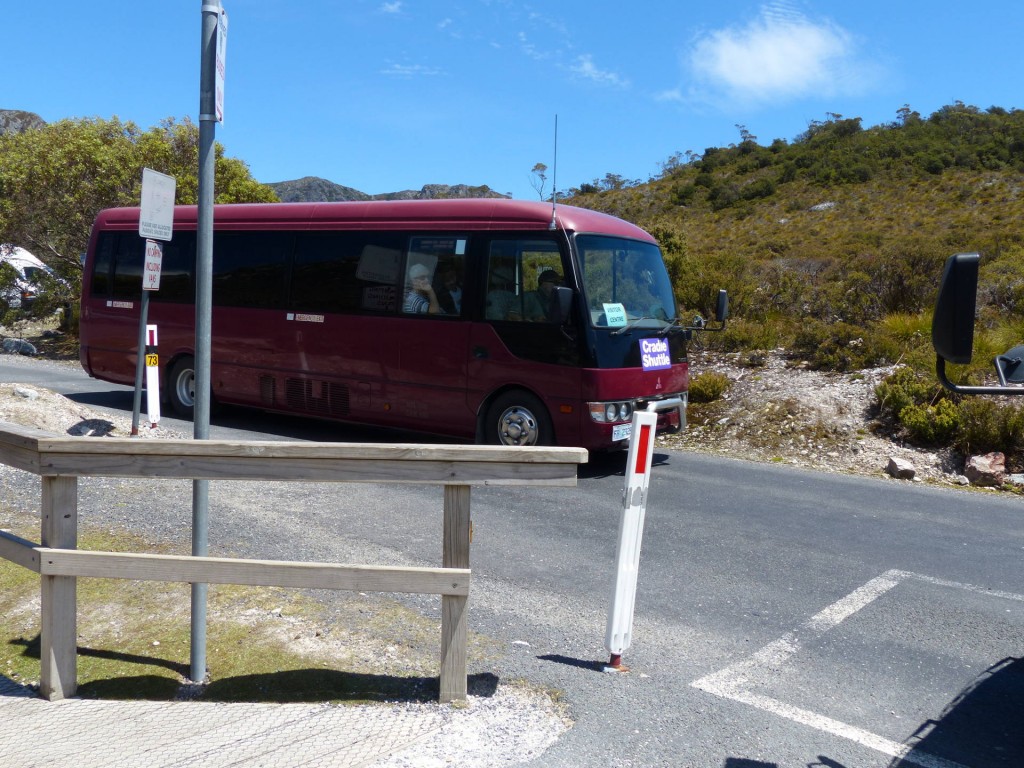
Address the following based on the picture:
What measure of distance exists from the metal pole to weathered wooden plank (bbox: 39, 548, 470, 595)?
301mm

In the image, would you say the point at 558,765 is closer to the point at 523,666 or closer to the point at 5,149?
the point at 523,666

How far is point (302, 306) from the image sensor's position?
36.6ft

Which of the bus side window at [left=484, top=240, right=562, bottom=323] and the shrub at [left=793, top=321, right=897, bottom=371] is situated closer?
the bus side window at [left=484, top=240, right=562, bottom=323]

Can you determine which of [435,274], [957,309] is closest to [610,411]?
[435,274]

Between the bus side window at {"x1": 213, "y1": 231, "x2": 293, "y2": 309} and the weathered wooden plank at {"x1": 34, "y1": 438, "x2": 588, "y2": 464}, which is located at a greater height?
the bus side window at {"x1": 213, "y1": 231, "x2": 293, "y2": 309}

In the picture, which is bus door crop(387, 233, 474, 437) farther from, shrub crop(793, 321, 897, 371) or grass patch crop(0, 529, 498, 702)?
shrub crop(793, 321, 897, 371)

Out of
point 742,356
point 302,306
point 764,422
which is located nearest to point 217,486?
point 302,306

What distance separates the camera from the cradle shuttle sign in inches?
370

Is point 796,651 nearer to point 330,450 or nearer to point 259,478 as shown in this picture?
point 330,450

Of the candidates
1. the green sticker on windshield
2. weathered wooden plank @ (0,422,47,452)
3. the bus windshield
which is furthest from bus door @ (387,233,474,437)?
weathered wooden plank @ (0,422,47,452)

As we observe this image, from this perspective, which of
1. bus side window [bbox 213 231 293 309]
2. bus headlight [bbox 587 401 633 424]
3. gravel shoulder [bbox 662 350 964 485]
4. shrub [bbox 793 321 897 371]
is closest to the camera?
bus headlight [bbox 587 401 633 424]

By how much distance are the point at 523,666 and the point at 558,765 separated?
101 centimetres

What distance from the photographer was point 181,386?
1255 centimetres

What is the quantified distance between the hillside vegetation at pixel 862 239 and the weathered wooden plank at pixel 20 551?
10090 millimetres
